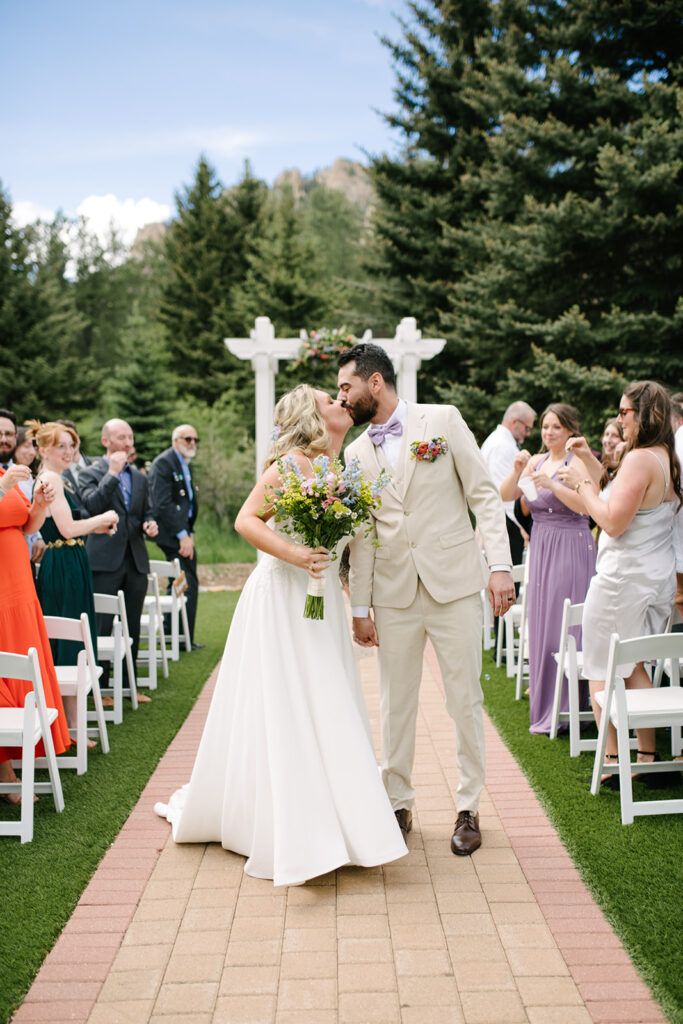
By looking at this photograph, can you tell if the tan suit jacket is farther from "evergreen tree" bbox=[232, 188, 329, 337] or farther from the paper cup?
"evergreen tree" bbox=[232, 188, 329, 337]

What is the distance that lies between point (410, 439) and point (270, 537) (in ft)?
2.60

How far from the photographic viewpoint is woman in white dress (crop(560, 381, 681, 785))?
14.1ft

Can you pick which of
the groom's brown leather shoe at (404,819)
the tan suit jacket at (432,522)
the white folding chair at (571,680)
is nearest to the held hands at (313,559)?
the tan suit jacket at (432,522)

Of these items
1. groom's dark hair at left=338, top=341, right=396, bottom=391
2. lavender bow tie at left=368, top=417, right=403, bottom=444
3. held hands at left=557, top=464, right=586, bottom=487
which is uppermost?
groom's dark hair at left=338, top=341, right=396, bottom=391

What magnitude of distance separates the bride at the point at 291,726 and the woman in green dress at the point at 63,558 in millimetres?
2156

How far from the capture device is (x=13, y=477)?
4.23 metres

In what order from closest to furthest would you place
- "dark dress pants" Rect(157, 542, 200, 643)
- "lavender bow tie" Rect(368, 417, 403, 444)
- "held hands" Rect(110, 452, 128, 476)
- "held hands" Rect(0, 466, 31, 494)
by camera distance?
"lavender bow tie" Rect(368, 417, 403, 444), "held hands" Rect(0, 466, 31, 494), "held hands" Rect(110, 452, 128, 476), "dark dress pants" Rect(157, 542, 200, 643)

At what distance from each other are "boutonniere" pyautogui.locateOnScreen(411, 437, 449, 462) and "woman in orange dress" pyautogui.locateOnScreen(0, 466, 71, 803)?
197 cm

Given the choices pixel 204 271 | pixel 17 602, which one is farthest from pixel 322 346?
pixel 204 271

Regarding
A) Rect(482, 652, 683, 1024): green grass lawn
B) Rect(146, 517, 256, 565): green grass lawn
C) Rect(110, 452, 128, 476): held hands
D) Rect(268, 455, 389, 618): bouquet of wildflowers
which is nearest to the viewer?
Rect(482, 652, 683, 1024): green grass lawn

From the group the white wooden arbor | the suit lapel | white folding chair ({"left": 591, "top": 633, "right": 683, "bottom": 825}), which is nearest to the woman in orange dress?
the suit lapel

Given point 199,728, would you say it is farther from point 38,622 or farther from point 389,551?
point 389,551

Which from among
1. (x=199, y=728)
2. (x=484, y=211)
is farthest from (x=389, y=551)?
(x=484, y=211)

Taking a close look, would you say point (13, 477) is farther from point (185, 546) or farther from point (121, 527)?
point (185, 546)
